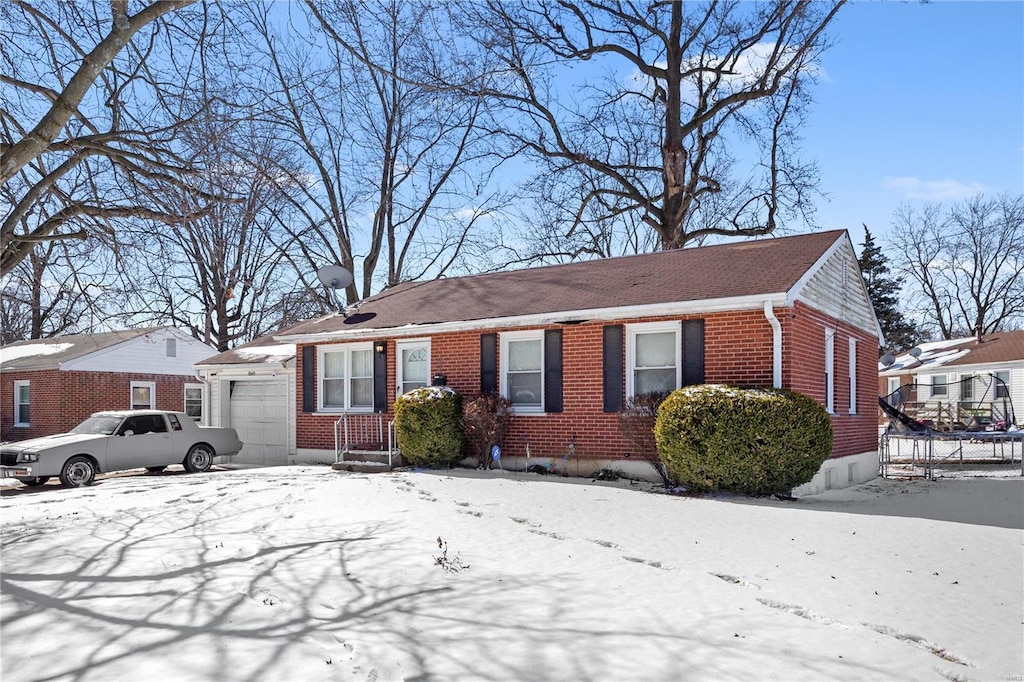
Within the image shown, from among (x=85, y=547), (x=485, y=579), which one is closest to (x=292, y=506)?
(x=85, y=547)

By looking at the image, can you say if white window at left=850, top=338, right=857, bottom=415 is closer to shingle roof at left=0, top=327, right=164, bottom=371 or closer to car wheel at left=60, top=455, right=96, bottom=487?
car wheel at left=60, top=455, right=96, bottom=487

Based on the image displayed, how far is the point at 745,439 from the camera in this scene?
11.4 meters

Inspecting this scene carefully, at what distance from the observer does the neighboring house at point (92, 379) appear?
2753cm

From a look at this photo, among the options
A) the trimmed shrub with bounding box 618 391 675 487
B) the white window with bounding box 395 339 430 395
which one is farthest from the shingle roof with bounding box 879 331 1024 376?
the white window with bounding box 395 339 430 395

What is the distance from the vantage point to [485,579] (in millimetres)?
6547

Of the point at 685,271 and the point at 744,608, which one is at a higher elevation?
the point at 685,271

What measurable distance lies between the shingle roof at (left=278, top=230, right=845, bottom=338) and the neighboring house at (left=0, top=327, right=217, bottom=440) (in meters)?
12.6

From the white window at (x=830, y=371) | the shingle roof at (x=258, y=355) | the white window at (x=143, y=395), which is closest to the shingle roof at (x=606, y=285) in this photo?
the shingle roof at (x=258, y=355)

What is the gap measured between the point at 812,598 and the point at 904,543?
9.26ft

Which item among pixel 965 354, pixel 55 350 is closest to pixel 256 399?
pixel 55 350

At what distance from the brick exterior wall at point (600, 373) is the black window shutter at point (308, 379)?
0.25 meters

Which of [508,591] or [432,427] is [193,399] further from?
[508,591]

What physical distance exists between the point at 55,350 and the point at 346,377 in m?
18.0

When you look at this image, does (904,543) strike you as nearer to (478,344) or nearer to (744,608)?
(744,608)
